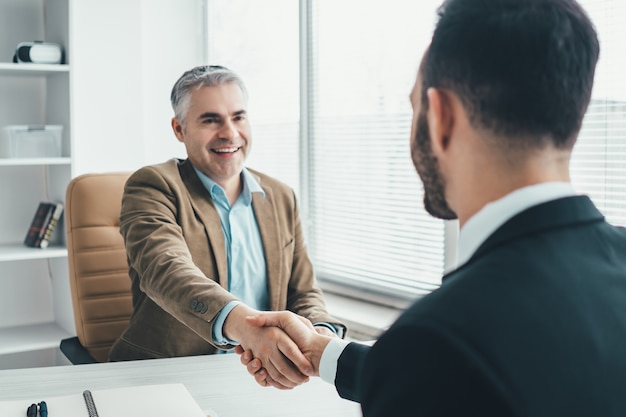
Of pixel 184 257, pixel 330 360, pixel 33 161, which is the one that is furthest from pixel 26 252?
pixel 330 360

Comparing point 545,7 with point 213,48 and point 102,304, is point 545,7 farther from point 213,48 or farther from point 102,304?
point 213,48

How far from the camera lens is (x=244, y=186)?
2.38 metres

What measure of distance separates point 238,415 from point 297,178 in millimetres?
2278

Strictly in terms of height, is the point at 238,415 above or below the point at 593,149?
below

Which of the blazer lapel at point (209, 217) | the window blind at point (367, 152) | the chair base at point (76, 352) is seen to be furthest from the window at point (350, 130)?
the chair base at point (76, 352)

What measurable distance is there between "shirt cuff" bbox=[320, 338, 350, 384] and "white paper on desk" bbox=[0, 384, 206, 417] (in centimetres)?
26

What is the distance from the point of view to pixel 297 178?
3.65 m

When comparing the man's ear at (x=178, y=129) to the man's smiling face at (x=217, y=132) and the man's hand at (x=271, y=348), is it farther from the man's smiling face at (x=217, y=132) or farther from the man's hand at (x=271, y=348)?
the man's hand at (x=271, y=348)

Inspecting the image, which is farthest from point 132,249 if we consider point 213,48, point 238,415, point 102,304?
point 213,48

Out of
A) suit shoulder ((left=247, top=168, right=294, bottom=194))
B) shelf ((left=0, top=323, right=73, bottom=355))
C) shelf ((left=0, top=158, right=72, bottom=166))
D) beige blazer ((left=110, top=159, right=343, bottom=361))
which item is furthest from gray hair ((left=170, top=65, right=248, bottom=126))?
shelf ((left=0, top=323, right=73, bottom=355))

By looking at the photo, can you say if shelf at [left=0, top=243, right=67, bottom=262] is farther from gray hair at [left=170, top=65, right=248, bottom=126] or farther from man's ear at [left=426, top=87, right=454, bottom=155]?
man's ear at [left=426, top=87, right=454, bottom=155]

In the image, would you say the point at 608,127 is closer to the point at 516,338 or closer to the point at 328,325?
the point at 328,325

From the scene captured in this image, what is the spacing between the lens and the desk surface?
1504 mm

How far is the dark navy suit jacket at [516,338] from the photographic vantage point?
67 cm
